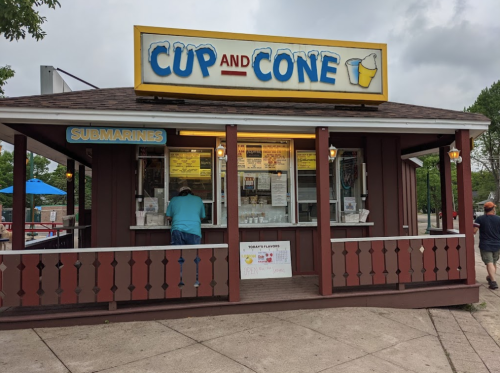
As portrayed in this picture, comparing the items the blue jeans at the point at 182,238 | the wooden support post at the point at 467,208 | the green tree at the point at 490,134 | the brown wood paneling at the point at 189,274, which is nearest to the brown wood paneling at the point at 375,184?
the wooden support post at the point at 467,208

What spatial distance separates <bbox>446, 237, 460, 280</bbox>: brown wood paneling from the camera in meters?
5.57

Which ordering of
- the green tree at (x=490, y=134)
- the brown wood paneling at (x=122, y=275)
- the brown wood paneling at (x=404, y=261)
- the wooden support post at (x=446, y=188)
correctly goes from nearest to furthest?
the brown wood paneling at (x=122, y=275) < the brown wood paneling at (x=404, y=261) < the wooden support post at (x=446, y=188) < the green tree at (x=490, y=134)

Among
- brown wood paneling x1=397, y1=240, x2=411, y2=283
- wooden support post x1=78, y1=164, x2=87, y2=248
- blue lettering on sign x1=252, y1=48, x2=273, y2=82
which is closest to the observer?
brown wood paneling x1=397, y1=240, x2=411, y2=283

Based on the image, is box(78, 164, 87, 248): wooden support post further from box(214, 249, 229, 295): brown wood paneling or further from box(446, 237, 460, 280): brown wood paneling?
box(446, 237, 460, 280): brown wood paneling

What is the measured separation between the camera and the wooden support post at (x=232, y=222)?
16.1 ft

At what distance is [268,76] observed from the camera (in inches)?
223

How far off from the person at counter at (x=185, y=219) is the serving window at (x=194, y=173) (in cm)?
82

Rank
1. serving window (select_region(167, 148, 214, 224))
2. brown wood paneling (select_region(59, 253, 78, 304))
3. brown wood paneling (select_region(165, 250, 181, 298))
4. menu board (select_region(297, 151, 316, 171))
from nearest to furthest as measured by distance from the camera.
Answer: brown wood paneling (select_region(59, 253, 78, 304))
brown wood paneling (select_region(165, 250, 181, 298))
serving window (select_region(167, 148, 214, 224))
menu board (select_region(297, 151, 316, 171))

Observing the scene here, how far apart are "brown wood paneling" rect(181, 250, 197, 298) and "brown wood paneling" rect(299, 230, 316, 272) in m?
2.48

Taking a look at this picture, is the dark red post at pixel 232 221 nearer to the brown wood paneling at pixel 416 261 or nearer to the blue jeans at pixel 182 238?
the blue jeans at pixel 182 238

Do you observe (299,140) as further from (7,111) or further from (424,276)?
(7,111)

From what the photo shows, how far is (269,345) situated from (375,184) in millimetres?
4348

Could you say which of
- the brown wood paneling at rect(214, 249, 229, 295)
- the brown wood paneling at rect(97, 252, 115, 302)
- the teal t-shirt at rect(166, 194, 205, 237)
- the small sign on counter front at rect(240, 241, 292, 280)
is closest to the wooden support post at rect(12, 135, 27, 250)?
the brown wood paneling at rect(97, 252, 115, 302)

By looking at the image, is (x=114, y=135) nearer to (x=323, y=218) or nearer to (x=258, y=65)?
(x=258, y=65)
